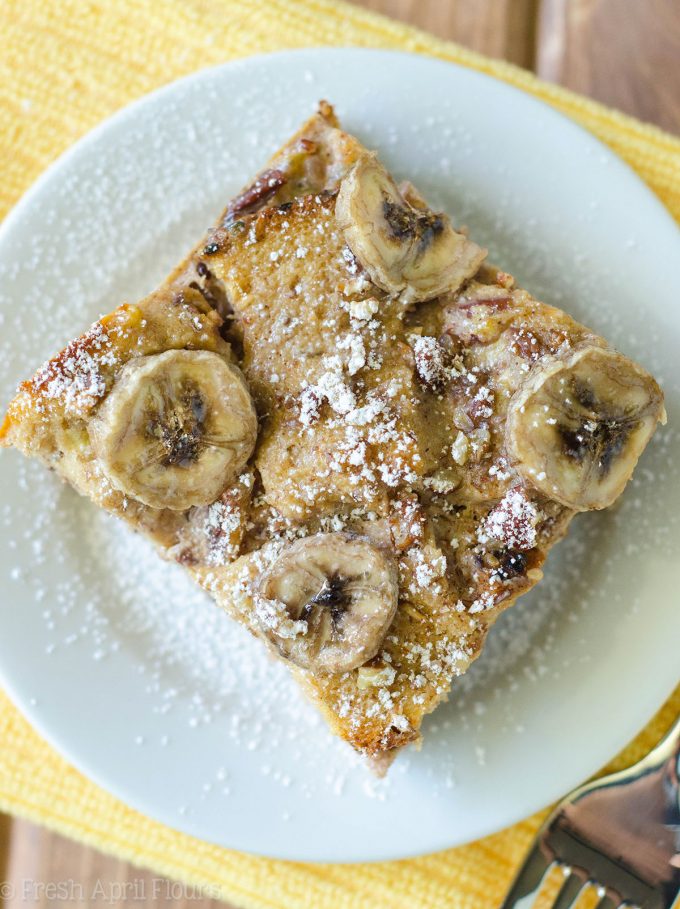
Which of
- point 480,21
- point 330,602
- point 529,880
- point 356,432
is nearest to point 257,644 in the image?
point 330,602

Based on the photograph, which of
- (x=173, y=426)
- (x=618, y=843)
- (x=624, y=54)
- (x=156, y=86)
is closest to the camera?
(x=173, y=426)

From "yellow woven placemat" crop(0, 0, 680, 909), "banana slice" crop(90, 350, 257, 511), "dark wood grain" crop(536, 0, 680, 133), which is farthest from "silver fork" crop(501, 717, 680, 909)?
"dark wood grain" crop(536, 0, 680, 133)

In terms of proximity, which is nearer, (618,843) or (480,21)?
(618,843)

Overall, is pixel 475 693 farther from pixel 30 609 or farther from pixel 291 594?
pixel 30 609

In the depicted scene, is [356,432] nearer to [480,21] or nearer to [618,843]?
[618,843]

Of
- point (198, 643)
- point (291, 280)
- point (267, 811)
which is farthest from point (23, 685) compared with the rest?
point (291, 280)
